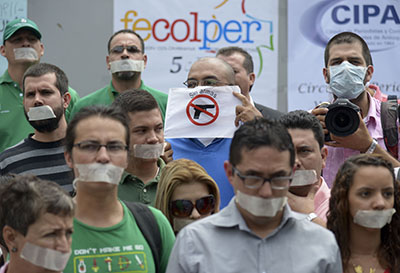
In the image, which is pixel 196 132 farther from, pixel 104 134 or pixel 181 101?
pixel 104 134

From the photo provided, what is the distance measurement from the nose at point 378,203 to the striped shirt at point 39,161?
81.2 inches

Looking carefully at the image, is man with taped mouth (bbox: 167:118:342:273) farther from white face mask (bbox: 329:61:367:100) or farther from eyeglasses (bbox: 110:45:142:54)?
eyeglasses (bbox: 110:45:142:54)

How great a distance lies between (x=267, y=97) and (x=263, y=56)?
46cm

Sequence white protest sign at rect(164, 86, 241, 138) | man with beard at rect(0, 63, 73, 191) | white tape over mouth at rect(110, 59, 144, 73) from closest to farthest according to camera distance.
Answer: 1. man with beard at rect(0, 63, 73, 191)
2. white protest sign at rect(164, 86, 241, 138)
3. white tape over mouth at rect(110, 59, 144, 73)

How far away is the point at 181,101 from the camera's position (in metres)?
5.78

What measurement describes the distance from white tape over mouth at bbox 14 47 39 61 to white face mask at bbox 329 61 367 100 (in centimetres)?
262

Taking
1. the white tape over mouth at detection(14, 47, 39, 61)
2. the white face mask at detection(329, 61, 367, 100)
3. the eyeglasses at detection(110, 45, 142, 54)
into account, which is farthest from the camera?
the eyeglasses at detection(110, 45, 142, 54)

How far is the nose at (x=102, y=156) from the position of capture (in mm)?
4137

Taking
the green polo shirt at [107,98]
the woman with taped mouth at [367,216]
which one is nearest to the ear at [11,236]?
the woman with taped mouth at [367,216]

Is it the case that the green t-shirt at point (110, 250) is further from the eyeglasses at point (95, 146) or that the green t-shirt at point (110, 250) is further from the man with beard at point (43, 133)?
the man with beard at point (43, 133)

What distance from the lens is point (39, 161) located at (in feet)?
18.5

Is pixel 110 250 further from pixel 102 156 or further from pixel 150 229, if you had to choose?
pixel 102 156

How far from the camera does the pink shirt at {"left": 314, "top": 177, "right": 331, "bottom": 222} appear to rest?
5039 millimetres

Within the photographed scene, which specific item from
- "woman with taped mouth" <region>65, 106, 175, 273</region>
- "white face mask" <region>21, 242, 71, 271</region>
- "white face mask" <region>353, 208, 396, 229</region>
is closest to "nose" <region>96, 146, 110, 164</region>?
"woman with taped mouth" <region>65, 106, 175, 273</region>
